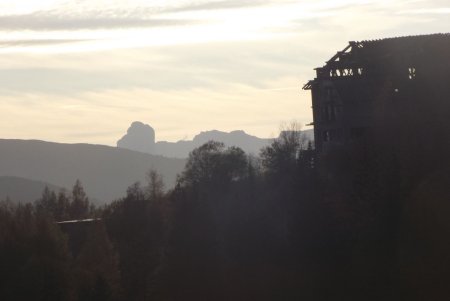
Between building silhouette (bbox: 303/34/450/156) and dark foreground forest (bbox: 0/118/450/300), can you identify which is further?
building silhouette (bbox: 303/34/450/156)

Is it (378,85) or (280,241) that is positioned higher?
(378,85)

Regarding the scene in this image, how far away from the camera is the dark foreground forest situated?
5694 centimetres

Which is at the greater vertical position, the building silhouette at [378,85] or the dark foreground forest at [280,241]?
the building silhouette at [378,85]

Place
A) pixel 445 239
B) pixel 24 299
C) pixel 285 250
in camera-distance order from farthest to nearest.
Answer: pixel 285 250 → pixel 24 299 → pixel 445 239

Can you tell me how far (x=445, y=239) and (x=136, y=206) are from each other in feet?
138

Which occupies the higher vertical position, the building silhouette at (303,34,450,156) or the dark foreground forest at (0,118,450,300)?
the building silhouette at (303,34,450,156)

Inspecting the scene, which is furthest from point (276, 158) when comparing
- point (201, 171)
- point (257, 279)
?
point (257, 279)

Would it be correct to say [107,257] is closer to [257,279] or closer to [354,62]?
[257,279]

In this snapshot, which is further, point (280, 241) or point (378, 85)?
point (378, 85)

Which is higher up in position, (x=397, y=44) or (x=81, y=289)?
(x=397, y=44)

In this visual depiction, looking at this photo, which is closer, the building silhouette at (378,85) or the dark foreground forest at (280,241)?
the dark foreground forest at (280,241)

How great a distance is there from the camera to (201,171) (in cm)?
10388

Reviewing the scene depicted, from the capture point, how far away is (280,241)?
74188 mm

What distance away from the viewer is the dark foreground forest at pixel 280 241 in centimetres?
5694
